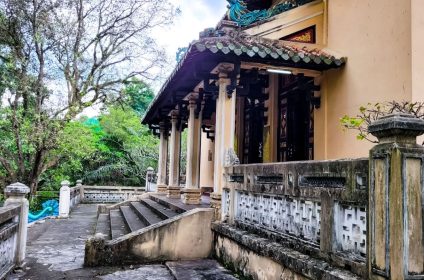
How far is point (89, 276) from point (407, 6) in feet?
20.4

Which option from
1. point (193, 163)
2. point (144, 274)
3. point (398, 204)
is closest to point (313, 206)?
point (398, 204)

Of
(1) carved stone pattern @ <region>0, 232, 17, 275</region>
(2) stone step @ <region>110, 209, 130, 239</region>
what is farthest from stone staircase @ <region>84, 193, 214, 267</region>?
(2) stone step @ <region>110, 209, 130, 239</region>

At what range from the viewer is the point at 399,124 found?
2.68 meters

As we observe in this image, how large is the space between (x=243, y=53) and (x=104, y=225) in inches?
261

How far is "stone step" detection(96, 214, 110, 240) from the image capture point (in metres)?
9.33

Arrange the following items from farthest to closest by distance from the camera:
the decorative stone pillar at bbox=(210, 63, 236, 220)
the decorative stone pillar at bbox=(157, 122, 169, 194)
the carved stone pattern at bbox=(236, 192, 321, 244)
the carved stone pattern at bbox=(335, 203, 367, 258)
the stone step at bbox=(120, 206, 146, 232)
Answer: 1. the decorative stone pillar at bbox=(157, 122, 169, 194)
2. the stone step at bbox=(120, 206, 146, 232)
3. the decorative stone pillar at bbox=(210, 63, 236, 220)
4. the carved stone pattern at bbox=(236, 192, 321, 244)
5. the carved stone pattern at bbox=(335, 203, 367, 258)

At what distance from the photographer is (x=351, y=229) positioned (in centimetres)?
328

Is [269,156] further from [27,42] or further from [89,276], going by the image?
[27,42]

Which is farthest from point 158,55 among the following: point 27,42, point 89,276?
point 89,276

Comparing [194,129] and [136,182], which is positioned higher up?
[194,129]

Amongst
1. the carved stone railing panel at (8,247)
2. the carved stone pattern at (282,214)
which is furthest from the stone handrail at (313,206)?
the carved stone railing panel at (8,247)

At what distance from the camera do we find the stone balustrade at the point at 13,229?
520 centimetres

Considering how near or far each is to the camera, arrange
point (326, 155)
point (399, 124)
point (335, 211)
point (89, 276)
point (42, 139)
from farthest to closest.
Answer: point (42, 139), point (326, 155), point (89, 276), point (335, 211), point (399, 124)

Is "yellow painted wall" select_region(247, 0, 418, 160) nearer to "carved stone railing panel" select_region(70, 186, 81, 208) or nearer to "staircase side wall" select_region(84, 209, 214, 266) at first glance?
"staircase side wall" select_region(84, 209, 214, 266)
